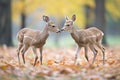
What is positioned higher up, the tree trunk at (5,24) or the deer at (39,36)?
the deer at (39,36)

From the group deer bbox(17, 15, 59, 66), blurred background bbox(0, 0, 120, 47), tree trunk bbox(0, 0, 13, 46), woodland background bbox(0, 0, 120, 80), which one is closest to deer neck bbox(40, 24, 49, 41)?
deer bbox(17, 15, 59, 66)

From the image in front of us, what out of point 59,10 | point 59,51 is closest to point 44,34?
point 59,51

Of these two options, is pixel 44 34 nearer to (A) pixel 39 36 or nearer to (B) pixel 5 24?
(A) pixel 39 36

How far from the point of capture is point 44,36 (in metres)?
10.7

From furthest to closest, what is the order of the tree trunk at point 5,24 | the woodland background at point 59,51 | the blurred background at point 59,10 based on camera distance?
the tree trunk at point 5,24
the blurred background at point 59,10
the woodland background at point 59,51

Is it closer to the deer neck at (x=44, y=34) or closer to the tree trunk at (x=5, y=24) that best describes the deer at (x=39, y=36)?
the deer neck at (x=44, y=34)

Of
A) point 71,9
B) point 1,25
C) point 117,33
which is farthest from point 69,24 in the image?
point 117,33

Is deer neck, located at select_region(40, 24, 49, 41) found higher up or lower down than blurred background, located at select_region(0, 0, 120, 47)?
higher up

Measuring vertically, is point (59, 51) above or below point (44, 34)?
below

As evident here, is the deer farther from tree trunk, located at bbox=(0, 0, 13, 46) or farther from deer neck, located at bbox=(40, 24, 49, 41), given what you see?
tree trunk, located at bbox=(0, 0, 13, 46)

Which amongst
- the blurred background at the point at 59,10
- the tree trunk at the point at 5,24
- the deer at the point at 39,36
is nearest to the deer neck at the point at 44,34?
the deer at the point at 39,36

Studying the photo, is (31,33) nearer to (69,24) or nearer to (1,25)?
(69,24)

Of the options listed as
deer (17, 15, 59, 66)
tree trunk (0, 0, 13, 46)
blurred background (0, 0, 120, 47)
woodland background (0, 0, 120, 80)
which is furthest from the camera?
tree trunk (0, 0, 13, 46)

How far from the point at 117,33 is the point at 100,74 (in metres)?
60.2
